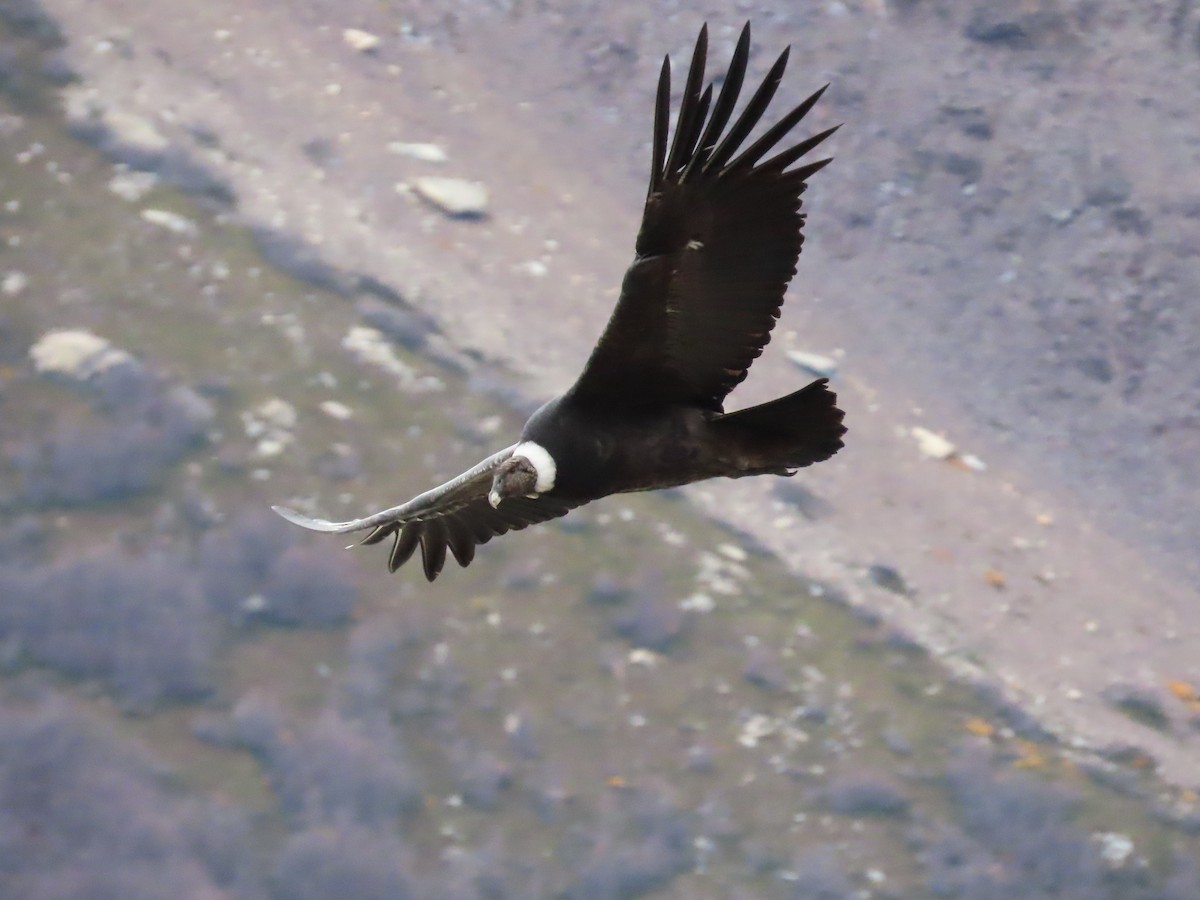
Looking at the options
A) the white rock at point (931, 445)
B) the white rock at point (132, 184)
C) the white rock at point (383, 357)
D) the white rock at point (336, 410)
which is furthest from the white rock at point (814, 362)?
the white rock at point (132, 184)

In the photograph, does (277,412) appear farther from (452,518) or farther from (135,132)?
(452,518)

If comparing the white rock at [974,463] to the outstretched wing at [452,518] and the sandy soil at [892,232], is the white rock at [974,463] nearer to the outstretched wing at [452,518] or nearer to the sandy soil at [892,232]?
the sandy soil at [892,232]

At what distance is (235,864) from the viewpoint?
836 cm

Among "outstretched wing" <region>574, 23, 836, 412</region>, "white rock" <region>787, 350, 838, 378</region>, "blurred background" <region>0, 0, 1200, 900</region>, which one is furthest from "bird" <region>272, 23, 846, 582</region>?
"white rock" <region>787, 350, 838, 378</region>

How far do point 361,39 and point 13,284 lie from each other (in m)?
3.38

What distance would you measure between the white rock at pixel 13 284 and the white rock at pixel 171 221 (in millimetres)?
1022

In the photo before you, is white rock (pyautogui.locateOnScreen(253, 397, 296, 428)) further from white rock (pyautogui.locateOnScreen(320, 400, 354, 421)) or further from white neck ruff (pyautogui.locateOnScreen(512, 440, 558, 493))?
white neck ruff (pyautogui.locateOnScreen(512, 440, 558, 493))

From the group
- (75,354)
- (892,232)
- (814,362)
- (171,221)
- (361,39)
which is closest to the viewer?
(814,362)

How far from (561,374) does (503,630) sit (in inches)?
77.1

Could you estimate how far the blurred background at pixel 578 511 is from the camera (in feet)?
→ 27.5

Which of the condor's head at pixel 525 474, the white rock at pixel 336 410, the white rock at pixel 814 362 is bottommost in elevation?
the white rock at pixel 336 410

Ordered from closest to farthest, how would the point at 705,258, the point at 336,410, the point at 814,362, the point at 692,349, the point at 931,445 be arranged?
the point at 705,258
the point at 692,349
the point at 814,362
the point at 931,445
the point at 336,410

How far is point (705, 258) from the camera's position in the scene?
2639mm

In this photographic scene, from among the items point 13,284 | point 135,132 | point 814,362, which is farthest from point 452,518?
point 135,132
